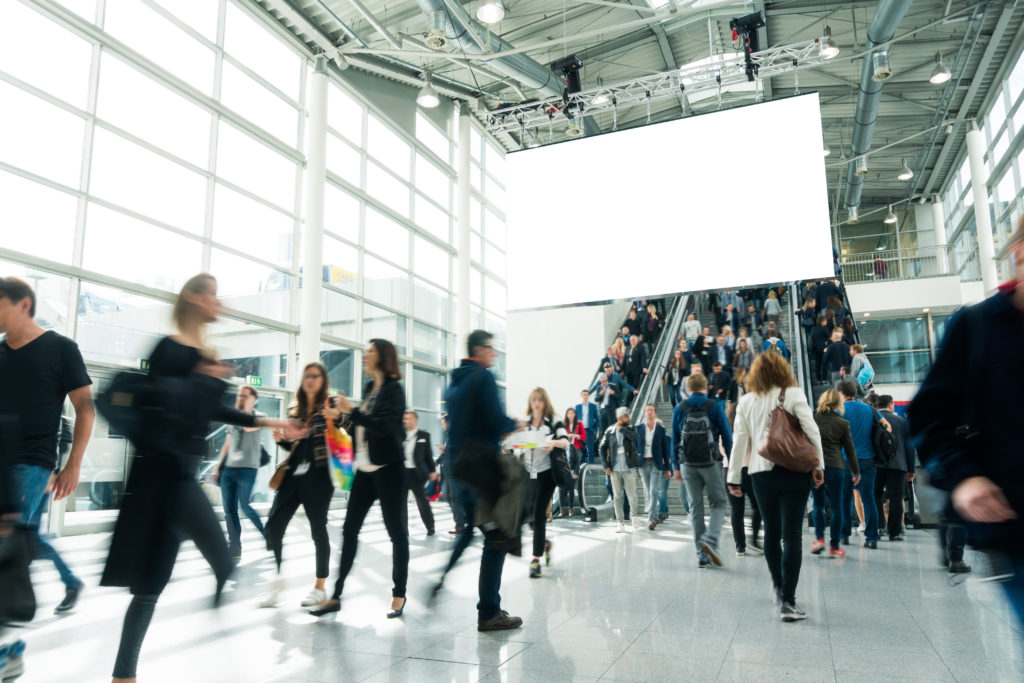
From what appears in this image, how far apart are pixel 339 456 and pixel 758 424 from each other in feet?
8.99

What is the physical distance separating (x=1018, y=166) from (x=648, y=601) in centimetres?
1674

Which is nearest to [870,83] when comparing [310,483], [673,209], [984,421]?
[673,209]

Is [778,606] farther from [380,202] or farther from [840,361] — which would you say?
[380,202]

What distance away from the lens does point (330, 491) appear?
4.45 m

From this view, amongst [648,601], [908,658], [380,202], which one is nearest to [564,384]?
[380,202]

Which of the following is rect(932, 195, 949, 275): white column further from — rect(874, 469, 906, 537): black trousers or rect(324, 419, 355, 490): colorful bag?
rect(324, 419, 355, 490): colorful bag

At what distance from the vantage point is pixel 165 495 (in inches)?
93.7

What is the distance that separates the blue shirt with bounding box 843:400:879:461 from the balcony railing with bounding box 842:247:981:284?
15.4 metres

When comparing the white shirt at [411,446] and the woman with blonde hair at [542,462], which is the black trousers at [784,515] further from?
the white shirt at [411,446]

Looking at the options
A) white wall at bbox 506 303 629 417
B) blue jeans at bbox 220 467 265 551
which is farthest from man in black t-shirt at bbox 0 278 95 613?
white wall at bbox 506 303 629 417

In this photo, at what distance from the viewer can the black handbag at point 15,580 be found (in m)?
1.93

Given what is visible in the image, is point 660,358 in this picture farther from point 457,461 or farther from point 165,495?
point 165,495

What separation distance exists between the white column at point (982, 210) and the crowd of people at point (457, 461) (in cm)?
1241

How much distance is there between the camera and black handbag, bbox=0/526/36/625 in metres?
1.93
